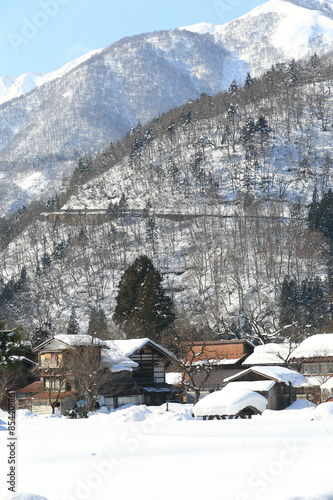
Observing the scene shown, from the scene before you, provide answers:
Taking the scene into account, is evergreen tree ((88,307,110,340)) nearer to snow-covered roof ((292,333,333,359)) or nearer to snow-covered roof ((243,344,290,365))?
snow-covered roof ((243,344,290,365))

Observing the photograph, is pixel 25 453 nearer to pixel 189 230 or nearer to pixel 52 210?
pixel 189 230

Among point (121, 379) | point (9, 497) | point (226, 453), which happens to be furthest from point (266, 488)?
point (121, 379)

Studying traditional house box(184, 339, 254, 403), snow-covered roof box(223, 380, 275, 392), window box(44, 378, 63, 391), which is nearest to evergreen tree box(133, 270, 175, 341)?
traditional house box(184, 339, 254, 403)

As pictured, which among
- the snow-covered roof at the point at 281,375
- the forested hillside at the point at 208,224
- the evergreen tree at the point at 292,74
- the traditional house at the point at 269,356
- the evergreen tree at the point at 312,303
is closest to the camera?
the snow-covered roof at the point at 281,375

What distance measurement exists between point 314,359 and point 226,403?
21.7 m

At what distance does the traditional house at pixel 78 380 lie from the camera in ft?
141

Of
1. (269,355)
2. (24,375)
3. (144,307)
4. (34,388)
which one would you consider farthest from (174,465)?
(144,307)

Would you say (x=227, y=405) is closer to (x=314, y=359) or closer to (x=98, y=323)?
(x=314, y=359)

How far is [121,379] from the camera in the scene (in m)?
44.9

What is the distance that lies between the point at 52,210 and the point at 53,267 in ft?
89.4

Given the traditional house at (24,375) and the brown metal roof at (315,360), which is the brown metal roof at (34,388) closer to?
the traditional house at (24,375)

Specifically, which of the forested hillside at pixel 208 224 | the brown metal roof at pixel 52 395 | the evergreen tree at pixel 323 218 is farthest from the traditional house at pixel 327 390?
the evergreen tree at pixel 323 218

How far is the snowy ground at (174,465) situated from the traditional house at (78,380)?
84.0 feet

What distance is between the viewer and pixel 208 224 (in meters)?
110
